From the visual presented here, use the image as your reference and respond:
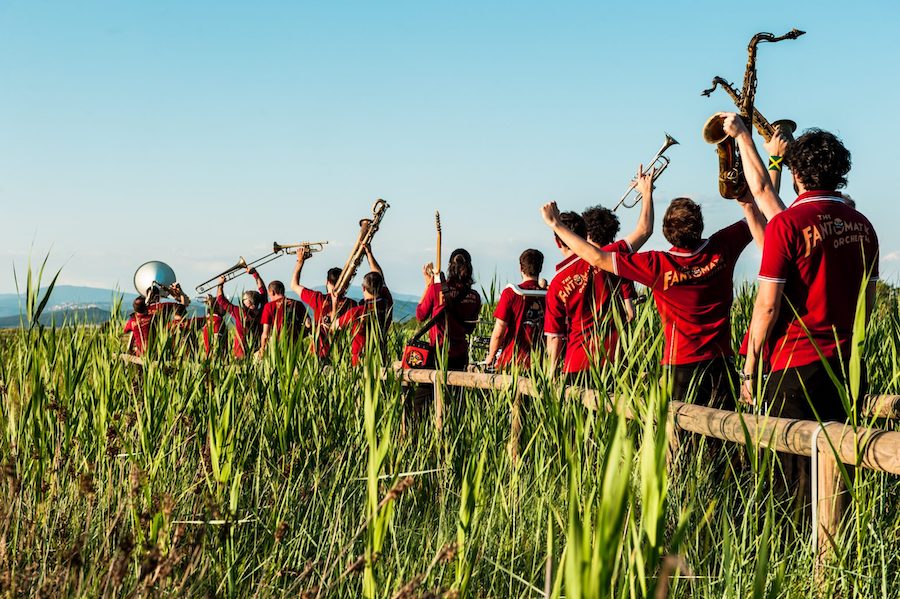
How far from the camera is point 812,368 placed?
3.35m

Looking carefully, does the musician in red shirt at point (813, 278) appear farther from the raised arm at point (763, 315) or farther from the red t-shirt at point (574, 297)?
the red t-shirt at point (574, 297)

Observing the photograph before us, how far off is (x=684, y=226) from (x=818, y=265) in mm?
871

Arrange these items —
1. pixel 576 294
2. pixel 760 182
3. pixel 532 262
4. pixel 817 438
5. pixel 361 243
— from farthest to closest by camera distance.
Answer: pixel 361 243 → pixel 532 262 → pixel 576 294 → pixel 760 182 → pixel 817 438

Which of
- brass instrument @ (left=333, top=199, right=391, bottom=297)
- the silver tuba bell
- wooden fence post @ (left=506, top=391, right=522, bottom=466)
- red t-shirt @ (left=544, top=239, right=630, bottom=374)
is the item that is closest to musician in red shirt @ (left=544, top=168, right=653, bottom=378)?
red t-shirt @ (left=544, top=239, right=630, bottom=374)

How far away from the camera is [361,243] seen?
28.6ft

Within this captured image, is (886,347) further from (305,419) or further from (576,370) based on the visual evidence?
(305,419)

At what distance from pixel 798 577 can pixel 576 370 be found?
203 centimetres

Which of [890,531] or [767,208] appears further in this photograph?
[767,208]

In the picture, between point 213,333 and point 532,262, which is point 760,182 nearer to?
point 532,262

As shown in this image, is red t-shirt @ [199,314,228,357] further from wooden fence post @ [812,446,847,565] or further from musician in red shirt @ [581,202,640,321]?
wooden fence post @ [812,446,847,565]

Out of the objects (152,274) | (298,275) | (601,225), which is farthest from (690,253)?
(152,274)

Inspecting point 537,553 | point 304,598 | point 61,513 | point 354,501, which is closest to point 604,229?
point 354,501

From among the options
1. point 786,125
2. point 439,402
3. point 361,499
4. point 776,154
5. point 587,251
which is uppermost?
point 786,125

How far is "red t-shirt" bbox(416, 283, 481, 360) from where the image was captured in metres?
6.38
